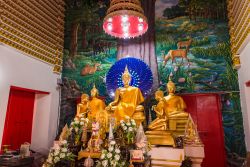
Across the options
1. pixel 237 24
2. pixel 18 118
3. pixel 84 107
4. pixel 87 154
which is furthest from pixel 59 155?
pixel 237 24

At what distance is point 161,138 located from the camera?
13.6 ft

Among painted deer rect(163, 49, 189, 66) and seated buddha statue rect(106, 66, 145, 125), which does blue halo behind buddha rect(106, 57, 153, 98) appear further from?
painted deer rect(163, 49, 189, 66)

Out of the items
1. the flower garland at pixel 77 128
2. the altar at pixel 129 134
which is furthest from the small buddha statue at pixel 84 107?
the flower garland at pixel 77 128

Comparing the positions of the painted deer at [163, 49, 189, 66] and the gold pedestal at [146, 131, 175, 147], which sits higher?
the painted deer at [163, 49, 189, 66]

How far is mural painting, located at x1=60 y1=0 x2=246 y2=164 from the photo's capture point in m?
5.22

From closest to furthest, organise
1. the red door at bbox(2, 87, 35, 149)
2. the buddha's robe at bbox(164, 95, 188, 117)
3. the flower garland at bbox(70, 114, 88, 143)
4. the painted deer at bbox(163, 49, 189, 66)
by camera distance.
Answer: the flower garland at bbox(70, 114, 88, 143)
the buddha's robe at bbox(164, 95, 188, 117)
the red door at bbox(2, 87, 35, 149)
the painted deer at bbox(163, 49, 189, 66)

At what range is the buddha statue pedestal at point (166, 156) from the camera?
12.2ft

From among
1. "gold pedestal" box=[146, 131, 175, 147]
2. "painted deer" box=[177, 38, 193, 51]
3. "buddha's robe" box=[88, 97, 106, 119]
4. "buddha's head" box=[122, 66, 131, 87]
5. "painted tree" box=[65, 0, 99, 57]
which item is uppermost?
"painted tree" box=[65, 0, 99, 57]

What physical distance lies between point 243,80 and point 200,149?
1.94 meters

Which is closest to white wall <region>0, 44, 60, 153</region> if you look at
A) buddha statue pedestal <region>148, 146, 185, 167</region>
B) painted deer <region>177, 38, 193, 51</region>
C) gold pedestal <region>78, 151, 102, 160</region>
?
gold pedestal <region>78, 151, 102, 160</region>

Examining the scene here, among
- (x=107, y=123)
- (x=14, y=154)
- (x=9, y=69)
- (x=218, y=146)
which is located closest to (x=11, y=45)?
(x=9, y=69)

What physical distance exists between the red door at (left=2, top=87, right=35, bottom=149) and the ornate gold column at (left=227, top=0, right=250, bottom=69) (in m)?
5.31

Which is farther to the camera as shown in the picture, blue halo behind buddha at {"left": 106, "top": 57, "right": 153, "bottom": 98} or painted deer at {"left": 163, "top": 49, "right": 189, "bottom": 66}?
painted deer at {"left": 163, "top": 49, "right": 189, "bottom": 66}

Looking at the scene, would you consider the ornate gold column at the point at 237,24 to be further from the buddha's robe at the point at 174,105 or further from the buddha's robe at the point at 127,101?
the buddha's robe at the point at 127,101
